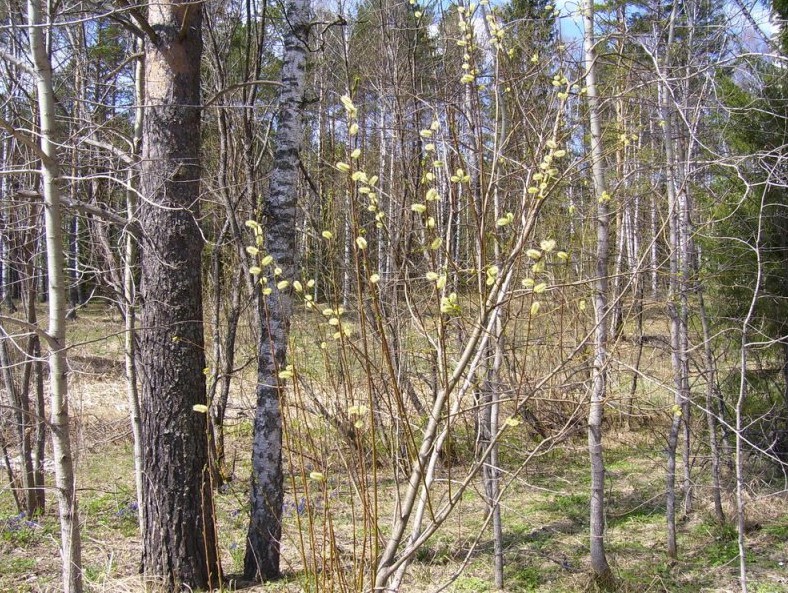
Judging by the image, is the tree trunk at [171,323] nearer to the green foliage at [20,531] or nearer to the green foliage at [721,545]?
the green foliage at [20,531]

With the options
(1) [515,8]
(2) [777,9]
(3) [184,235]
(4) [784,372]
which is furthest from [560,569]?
(1) [515,8]

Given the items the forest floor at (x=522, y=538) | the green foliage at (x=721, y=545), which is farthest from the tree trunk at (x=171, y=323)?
the green foliage at (x=721, y=545)

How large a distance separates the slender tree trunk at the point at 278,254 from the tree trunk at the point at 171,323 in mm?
464

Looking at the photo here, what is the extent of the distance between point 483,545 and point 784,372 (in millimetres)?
3459

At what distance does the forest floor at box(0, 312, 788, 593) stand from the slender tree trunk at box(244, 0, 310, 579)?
0.30 meters

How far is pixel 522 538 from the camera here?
20.1 feet

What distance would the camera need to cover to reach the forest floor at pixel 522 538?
5.04 m

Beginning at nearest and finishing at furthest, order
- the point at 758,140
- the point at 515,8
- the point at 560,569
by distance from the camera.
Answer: the point at 560,569 < the point at 758,140 < the point at 515,8

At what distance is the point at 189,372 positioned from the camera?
4.48 metres

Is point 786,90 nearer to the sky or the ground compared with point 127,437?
nearer to the sky

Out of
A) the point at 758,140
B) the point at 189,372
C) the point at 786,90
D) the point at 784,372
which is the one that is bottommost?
the point at 784,372

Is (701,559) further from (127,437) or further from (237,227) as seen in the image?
(127,437)

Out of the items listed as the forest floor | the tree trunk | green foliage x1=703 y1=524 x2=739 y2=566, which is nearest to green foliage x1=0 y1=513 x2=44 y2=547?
the forest floor

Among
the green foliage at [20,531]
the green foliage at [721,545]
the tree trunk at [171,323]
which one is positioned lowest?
the green foliage at [721,545]
